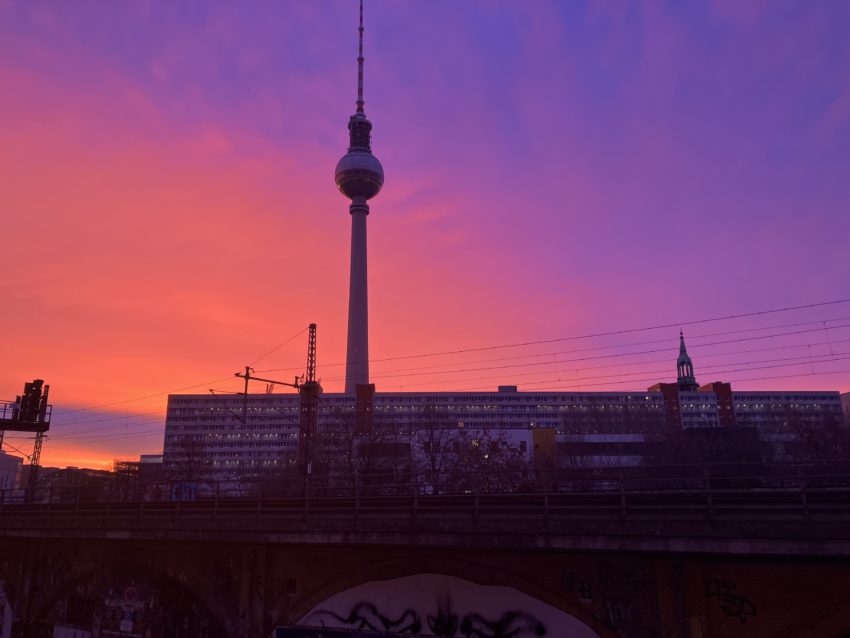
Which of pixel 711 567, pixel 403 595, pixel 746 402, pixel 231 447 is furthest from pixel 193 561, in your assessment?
pixel 746 402

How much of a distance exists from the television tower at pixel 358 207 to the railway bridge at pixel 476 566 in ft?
283

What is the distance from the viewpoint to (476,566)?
17.1m

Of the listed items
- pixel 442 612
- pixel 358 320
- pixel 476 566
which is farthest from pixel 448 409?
pixel 476 566

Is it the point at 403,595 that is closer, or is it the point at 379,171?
the point at 403,595

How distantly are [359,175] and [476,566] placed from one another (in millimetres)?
115805

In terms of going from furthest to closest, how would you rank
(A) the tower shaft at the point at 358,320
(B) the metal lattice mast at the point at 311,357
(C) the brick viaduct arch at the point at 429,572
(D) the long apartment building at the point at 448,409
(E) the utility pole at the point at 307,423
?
(D) the long apartment building at the point at 448,409 < (A) the tower shaft at the point at 358,320 < (B) the metal lattice mast at the point at 311,357 < (E) the utility pole at the point at 307,423 < (C) the brick viaduct arch at the point at 429,572

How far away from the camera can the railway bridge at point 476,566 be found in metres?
13.7

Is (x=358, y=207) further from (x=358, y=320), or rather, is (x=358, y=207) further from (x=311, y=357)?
(x=311, y=357)

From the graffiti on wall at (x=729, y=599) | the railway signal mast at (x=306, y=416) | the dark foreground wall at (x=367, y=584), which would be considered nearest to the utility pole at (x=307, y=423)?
the railway signal mast at (x=306, y=416)

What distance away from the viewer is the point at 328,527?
60.2 feet

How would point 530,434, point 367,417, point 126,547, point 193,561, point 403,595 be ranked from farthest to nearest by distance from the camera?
point 367,417
point 530,434
point 126,547
point 193,561
point 403,595

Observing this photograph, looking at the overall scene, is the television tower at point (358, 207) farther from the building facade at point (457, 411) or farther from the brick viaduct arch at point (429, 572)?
the brick viaduct arch at point (429, 572)

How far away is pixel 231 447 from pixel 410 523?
158566mm

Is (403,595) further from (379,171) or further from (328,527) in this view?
(379,171)
